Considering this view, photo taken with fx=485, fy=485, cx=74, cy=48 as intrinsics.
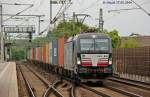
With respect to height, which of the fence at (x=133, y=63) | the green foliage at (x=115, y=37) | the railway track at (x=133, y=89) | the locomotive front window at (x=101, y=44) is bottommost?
the railway track at (x=133, y=89)

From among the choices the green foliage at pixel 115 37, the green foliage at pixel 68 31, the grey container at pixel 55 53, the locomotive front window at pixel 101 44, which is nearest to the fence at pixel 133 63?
the green foliage at pixel 68 31

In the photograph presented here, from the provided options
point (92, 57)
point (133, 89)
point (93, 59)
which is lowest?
point (133, 89)

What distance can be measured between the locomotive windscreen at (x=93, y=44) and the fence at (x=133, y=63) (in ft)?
16.2

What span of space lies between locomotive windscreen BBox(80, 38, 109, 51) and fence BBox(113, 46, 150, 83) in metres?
4.94

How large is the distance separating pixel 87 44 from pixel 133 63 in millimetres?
10459

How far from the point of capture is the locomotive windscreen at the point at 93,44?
88.2 ft

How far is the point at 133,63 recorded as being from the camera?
36.8 metres

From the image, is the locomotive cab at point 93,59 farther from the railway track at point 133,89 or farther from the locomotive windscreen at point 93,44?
the railway track at point 133,89

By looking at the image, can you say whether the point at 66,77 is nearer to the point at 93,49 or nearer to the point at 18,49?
the point at 93,49

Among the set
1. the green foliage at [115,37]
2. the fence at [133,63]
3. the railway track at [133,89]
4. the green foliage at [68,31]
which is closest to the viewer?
the railway track at [133,89]

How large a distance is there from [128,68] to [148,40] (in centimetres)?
7868

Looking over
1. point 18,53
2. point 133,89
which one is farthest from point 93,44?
point 18,53

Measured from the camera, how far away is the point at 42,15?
53.2 meters

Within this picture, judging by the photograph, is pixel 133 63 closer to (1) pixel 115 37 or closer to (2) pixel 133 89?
(2) pixel 133 89
